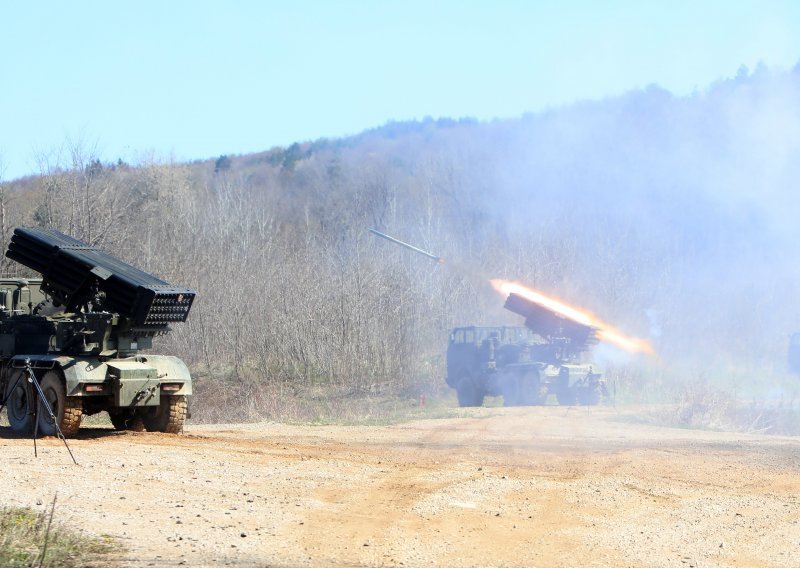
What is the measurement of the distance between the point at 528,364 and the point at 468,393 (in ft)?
6.77

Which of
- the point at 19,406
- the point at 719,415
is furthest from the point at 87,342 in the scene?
the point at 719,415

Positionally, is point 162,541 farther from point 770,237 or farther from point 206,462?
point 770,237

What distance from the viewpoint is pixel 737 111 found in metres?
58.5

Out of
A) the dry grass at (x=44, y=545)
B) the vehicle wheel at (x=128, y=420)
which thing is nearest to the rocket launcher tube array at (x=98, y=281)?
the vehicle wheel at (x=128, y=420)

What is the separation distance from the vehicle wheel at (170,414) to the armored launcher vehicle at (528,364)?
13021 mm

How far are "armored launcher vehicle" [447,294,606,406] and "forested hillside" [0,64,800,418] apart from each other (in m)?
2.35

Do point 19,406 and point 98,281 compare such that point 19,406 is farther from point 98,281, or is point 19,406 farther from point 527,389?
point 527,389

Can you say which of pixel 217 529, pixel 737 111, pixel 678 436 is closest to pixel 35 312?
pixel 217 529

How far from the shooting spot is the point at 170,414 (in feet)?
54.5

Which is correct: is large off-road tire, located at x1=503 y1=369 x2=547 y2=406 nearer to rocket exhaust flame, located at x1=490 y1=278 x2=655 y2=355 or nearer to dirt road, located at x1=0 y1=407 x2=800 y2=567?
rocket exhaust flame, located at x1=490 y1=278 x2=655 y2=355

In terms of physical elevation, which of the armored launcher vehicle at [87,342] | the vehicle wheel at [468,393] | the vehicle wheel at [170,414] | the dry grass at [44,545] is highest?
the armored launcher vehicle at [87,342]

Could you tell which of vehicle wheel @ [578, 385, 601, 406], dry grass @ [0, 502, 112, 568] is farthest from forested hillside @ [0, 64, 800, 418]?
dry grass @ [0, 502, 112, 568]

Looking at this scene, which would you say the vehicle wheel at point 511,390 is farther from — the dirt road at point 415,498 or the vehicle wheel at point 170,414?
the vehicle wheel at point 170,414

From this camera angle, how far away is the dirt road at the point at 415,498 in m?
8.82
